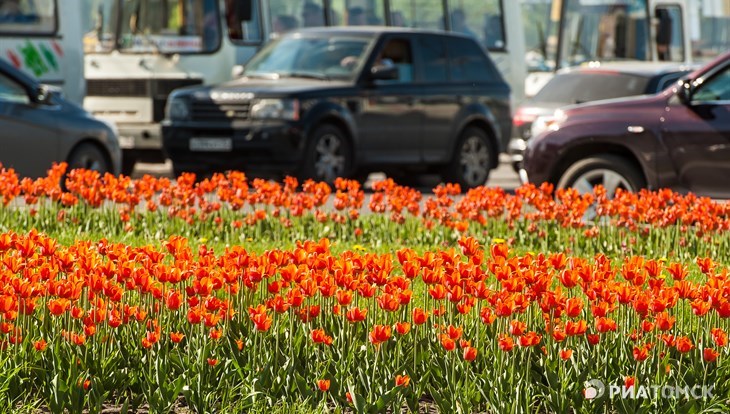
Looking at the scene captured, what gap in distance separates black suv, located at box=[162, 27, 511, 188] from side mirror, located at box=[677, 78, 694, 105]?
568 cm

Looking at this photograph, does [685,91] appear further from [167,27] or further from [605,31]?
[605,31]

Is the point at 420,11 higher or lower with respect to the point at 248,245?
higher

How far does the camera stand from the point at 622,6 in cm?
2931

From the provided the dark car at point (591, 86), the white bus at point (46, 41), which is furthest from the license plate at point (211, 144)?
the dark car at point (591, 86)

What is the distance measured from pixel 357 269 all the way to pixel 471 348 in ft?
3.29

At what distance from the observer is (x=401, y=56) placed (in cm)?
1991

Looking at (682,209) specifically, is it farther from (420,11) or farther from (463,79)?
(420,11)

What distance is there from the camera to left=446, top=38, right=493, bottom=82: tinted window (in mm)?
20609

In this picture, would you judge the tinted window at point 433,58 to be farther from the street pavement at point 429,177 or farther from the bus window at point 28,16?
the bus window at point 28,16

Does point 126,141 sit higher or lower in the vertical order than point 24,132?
lower

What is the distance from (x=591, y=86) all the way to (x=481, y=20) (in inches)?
263

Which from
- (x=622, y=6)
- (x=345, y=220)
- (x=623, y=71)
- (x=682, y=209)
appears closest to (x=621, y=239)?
(x=682, y=209)

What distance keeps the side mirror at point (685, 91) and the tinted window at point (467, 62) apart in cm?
726

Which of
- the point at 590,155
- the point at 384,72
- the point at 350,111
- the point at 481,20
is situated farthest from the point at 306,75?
the point at 481,20
